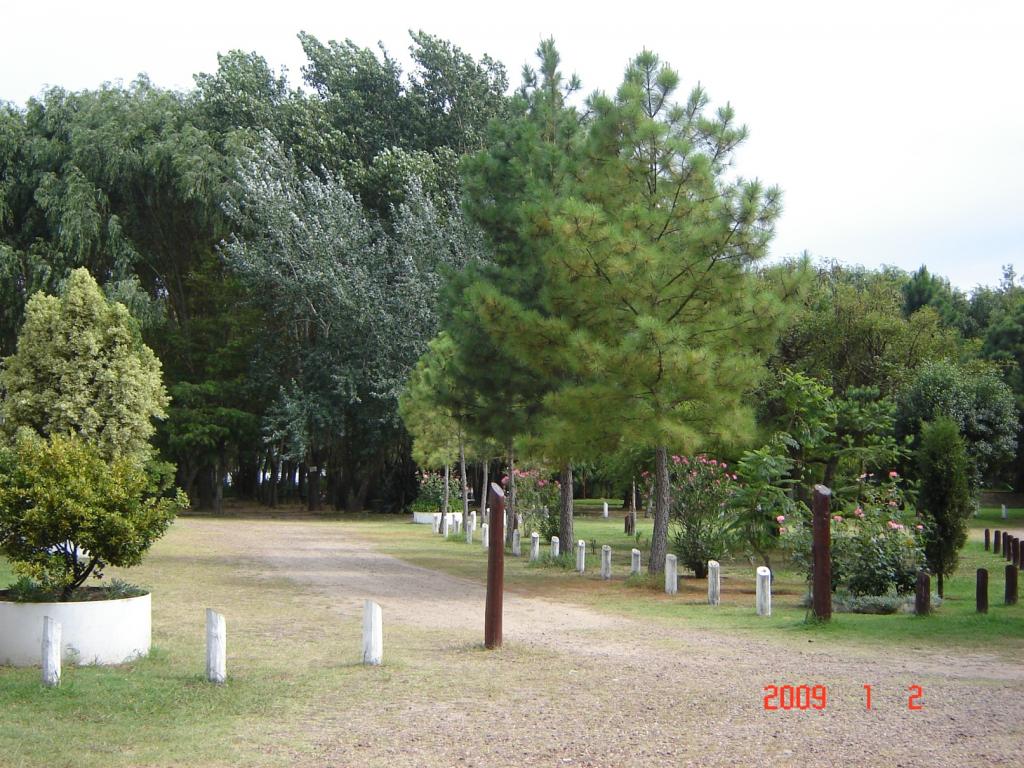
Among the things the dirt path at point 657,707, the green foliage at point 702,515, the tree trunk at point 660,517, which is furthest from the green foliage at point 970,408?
the dirt path at point 657,707

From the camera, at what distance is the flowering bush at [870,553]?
614 inches

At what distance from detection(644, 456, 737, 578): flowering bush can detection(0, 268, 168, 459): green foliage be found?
12617mm

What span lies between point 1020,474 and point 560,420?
41.7 metres

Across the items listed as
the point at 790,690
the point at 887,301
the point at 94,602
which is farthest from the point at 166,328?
the point at 790,690

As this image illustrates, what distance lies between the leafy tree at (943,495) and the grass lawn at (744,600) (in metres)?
0.69

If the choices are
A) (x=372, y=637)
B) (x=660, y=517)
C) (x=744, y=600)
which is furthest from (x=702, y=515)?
(x=372, y=637)

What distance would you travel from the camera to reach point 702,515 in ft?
67.7

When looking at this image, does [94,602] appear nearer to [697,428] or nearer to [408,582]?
[408,582]

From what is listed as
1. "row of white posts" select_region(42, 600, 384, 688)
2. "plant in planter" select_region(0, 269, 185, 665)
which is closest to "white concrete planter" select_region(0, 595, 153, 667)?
"plant in planter" select_region(0, 269, 185, 665)

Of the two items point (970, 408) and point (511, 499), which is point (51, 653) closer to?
point (511, 499)
